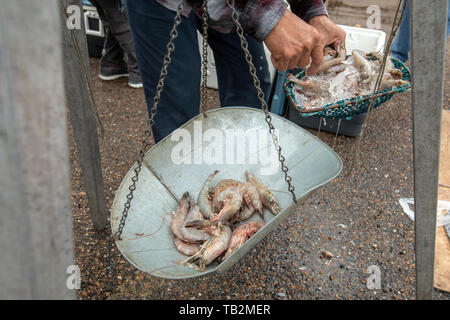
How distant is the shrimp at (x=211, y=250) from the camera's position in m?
1.60

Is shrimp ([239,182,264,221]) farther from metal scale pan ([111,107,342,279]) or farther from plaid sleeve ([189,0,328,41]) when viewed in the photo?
plaid sleeve ([189,0,328,41])

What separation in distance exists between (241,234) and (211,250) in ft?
0.60

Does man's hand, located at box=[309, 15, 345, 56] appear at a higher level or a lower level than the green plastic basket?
higher

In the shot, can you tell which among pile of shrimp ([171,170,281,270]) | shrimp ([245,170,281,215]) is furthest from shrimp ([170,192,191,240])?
shrimp ([245,170,281,215])

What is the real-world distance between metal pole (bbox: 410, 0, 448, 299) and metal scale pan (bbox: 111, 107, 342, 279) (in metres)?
0.37

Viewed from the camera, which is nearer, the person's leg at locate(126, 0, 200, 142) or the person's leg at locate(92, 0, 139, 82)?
the person's leg at locate(126, 0, 200, 142)

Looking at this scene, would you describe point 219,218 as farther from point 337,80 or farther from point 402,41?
point 402,41

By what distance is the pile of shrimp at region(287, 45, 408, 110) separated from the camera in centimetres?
254

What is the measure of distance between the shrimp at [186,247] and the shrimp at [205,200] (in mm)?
204

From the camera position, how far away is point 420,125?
48.8 inches

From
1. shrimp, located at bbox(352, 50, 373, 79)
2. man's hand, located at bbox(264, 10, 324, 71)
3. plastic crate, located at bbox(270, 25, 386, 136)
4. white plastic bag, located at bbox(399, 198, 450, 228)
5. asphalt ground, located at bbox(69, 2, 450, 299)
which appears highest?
man's hand, located at bbox(264, 10, 324, 71)

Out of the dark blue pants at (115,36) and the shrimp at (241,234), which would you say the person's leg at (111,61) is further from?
the shrimp at (241,234)

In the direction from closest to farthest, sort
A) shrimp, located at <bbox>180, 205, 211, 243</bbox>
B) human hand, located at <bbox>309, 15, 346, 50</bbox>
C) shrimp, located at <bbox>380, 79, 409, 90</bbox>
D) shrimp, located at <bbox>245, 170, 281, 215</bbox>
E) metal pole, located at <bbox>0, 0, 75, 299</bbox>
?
1. metal pole, located at <bbox>0, 0, 75, 299</bbox>
2. shrimp, located at <bbox>180, 205, 211, 243</bbox>
3. shrimp, located at <bbox>245, 170, 281, 215</bbox>
4. human hand, located at <bbox>309, 15, 346, 50</bbox>
5. shrimp, located at <bbox>380, 79, 409, 90</bbox>

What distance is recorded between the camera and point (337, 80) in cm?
260
